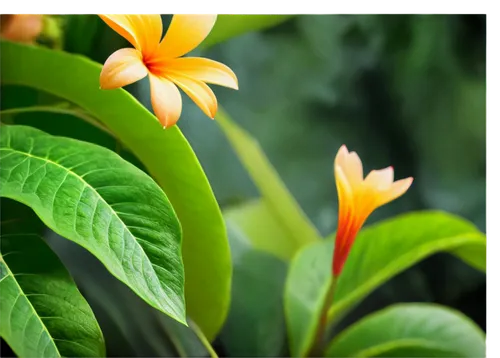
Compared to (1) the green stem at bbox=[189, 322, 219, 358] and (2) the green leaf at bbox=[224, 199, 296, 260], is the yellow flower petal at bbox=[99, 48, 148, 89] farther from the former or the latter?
(1) the green stem at bbox=[189, 322, 219, 358]

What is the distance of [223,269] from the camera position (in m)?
0.76

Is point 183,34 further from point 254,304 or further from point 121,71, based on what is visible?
point 254,304

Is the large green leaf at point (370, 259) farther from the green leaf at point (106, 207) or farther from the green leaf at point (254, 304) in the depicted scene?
the green leaf at point (106, 207)

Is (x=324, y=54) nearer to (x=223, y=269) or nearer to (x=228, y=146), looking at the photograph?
(x=228, y=146)

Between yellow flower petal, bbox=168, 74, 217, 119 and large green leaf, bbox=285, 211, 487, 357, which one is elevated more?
yellow flower petal, bbox=168, 74, 217, 119

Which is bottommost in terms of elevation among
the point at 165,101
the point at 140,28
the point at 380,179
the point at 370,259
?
the point at 370,259

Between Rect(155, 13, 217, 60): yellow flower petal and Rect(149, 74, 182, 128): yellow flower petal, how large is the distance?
1.5 inches

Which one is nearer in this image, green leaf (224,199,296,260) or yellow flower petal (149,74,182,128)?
yellow flower petal (149,74,182,128)

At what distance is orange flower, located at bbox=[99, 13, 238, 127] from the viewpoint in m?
0.71

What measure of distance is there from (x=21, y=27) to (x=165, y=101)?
0.25 m

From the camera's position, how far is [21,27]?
2.48ft

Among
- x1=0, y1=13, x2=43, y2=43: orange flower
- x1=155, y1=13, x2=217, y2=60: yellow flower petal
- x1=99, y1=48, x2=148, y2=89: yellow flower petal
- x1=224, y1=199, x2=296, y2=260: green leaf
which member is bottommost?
x1=224, y1=199, x2=296, y2=260: green leaf

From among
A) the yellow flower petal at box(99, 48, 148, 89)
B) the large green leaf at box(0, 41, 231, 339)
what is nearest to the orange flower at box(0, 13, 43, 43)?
the large green leaf at box(0, 41, 231, 339)

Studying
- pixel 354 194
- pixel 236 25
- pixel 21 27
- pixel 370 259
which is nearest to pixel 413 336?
pixel 370 259
